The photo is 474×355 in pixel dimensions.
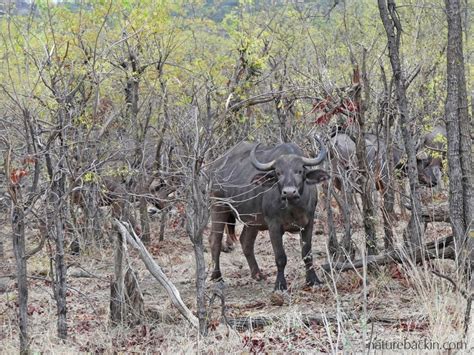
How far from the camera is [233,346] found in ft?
21.2

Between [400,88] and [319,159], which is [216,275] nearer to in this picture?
[319,159]

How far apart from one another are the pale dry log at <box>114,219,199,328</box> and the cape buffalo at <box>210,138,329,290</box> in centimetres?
196

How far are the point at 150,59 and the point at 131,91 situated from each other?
1.11 meters

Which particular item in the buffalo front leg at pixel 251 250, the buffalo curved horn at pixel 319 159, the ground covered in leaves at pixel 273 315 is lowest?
the ground covered in leaves at pixel 273 315

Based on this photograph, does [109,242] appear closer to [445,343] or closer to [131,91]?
[131,91]

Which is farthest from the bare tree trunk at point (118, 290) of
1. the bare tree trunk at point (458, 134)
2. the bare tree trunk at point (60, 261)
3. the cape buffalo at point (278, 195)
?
the bare tree trunk at point (458, 134)

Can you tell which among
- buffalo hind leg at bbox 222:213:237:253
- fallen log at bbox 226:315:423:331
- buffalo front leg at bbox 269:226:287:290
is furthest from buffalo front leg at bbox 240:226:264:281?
fallen log at bbox 226:315:423:331

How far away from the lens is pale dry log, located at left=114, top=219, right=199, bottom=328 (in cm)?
709

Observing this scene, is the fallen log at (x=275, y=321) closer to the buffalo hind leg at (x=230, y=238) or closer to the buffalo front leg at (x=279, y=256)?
the buffalo front leg at (x=279, y=256)

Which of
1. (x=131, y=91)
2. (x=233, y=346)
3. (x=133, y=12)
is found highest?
(x=133, y=12)

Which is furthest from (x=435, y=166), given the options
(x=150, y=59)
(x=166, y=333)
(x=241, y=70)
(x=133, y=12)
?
(x=166, y=333)

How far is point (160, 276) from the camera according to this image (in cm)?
726

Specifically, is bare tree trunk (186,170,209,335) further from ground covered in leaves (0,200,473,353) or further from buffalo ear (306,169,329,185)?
buffalo ear (306,169,329,185)

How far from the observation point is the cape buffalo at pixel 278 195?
946 centimetres
